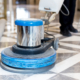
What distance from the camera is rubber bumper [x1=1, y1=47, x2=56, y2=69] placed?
1.18 metres

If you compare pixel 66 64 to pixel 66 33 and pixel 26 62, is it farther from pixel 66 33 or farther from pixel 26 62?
pixel 66 33

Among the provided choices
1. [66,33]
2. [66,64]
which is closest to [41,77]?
[66,64]

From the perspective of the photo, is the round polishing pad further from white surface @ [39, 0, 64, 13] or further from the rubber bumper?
white surface @ [39, 0, 64, 13]

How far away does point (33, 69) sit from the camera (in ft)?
4.00

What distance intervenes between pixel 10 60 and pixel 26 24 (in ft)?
0.85

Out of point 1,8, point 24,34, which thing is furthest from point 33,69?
point 1,8

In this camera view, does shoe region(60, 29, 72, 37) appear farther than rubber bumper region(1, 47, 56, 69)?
Yes

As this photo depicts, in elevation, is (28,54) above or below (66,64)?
above

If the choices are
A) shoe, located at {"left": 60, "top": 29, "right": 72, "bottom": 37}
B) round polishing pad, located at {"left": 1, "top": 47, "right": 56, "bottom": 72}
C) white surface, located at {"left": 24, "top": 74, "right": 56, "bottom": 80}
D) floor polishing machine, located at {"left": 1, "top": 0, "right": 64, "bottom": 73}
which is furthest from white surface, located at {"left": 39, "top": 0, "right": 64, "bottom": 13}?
shoe, located at {"left": 60, "top": 29, "right": 72, "bottom": 37}

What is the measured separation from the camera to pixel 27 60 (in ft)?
3.83

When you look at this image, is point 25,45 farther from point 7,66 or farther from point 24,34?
point 7,66

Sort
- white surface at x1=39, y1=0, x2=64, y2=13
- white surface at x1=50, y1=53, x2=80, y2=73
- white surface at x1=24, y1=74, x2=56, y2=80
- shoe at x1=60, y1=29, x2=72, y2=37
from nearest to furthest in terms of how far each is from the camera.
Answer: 1. white surface at x1=24, y1=74, x2=56, y2=80
2. white surface at x1=50, y1=53, x2=80, y2=73
3. white surface at x1=39, y1=0, x2=64, y2=13
4. shoe at x1=60, y1=29, x2=72, y2=37

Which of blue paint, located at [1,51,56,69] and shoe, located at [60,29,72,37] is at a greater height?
blue paint, located at [1,51,56,69]

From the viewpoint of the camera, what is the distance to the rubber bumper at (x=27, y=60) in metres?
1.18
